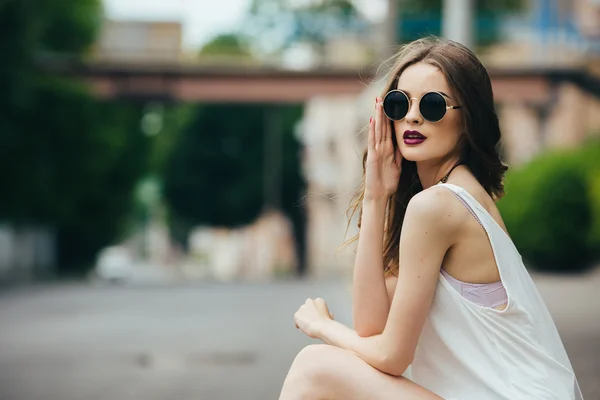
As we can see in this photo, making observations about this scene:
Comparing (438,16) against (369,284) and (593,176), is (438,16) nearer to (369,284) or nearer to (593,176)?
(593,176)

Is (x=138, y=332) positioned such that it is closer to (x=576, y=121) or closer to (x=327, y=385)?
(x=327, y=385)

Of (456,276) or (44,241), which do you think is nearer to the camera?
(456,276)

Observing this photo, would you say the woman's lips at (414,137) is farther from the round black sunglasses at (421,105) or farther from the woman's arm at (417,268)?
the woman's arm at (417,268)

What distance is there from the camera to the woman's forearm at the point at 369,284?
2953 millimetres

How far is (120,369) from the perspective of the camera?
9.98 m

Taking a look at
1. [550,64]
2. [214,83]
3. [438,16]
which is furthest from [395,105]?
[438,16]

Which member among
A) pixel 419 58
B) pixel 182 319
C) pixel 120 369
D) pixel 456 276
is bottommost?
pixel 182 319

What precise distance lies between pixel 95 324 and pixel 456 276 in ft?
44.9

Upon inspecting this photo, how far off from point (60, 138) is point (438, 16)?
62.7 ft

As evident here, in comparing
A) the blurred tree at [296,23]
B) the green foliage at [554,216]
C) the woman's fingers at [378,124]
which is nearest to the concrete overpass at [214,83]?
the green foliage at [554,216]

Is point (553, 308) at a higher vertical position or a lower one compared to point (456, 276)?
lower

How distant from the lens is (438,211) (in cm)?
277

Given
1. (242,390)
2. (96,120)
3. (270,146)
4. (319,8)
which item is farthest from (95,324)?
(319,8)

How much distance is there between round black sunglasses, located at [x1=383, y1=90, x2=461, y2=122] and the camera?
9.52 ft
